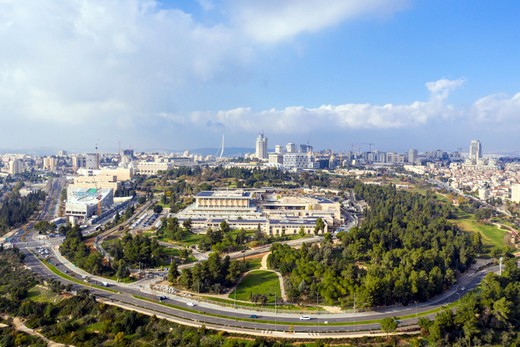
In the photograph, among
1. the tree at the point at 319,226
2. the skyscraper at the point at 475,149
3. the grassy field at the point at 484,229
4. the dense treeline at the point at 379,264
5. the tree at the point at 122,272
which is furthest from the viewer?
the skyscraper at the point at 475,149

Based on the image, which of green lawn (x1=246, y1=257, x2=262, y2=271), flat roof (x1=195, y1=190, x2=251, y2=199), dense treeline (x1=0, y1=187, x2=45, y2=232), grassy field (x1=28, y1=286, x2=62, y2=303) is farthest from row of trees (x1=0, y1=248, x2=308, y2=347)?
flat roof (x1=195, y1=190, x2=251, y2=199)

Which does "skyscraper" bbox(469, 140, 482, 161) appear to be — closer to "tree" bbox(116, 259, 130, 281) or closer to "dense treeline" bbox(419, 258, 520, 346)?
"dense treeline" bbox(419, 258, 520, 346)

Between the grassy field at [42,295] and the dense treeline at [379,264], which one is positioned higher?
the dense treeline at [379,264]

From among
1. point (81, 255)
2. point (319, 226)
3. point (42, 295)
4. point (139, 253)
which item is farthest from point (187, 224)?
point (42, 295)

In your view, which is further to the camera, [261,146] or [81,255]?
[261,146]

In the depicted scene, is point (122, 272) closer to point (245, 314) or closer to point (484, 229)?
point (245, 314)

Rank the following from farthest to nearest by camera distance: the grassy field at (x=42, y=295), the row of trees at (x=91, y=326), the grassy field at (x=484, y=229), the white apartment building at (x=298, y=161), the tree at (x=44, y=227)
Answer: the white apartment building at (x=298, y=161) < the grassy field at (x=484, y=229) < the tree at (x=44, y=227) < the grassy field at (x=42, y=295) < the row of trees at (x=91, y=326)

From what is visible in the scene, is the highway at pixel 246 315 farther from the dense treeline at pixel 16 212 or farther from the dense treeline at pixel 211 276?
the dense treeline at pixel 16 212

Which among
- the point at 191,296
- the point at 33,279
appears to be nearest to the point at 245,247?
the point at 191,296

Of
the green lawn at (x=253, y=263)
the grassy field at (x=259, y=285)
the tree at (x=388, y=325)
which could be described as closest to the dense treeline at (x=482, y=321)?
the tree at (x=388, y=325)
